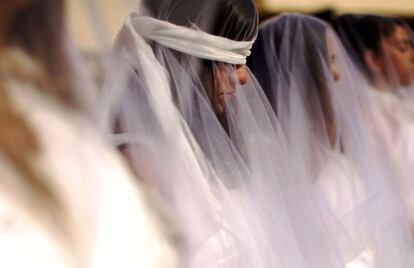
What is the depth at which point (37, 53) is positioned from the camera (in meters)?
0.49

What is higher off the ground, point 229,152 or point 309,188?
point 229,152

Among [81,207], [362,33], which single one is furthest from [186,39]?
[362,33]

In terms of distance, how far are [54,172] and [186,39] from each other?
28 centimetres

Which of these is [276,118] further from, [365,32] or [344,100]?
[365,32]

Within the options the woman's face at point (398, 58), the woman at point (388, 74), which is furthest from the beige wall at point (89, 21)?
the woman's face at point (398, 58)

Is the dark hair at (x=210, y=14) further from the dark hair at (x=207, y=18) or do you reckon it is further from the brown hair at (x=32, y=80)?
the brown hair at (x=32, y=80)

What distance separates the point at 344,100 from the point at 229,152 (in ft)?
1.17

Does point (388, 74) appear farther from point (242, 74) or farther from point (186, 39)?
point (186, 39)

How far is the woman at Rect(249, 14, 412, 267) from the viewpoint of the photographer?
905mm

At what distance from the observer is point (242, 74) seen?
2.57 feet

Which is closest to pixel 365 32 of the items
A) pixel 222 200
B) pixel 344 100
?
pixel 344 100

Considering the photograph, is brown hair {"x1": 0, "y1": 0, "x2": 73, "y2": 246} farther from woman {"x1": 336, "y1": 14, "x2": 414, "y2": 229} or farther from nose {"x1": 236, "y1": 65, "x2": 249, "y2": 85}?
woman {"x1": 336, "y1": 14, "x2": 414, "y2": 229}

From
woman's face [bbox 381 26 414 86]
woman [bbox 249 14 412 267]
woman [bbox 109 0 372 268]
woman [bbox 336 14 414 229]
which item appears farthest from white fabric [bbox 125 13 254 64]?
woman's face [bbox 381 26 414 86]

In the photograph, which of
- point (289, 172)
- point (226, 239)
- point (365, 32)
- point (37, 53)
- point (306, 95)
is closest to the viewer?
point (37, 53)
